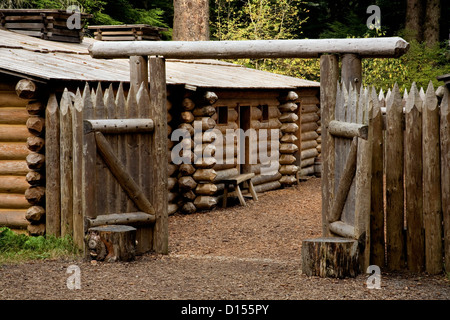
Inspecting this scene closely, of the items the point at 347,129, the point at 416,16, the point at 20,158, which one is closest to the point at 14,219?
the point at 20,158

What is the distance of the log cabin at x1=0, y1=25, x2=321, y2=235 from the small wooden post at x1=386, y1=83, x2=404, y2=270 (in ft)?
12.4

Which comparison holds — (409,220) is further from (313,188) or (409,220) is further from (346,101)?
(313,188)

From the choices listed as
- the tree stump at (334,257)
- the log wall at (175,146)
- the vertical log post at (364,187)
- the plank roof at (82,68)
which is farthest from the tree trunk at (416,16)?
the tree stump at (334,257)

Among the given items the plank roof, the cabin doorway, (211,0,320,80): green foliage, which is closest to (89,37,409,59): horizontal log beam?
the plank roof

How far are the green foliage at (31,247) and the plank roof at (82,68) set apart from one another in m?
Result: 2.41

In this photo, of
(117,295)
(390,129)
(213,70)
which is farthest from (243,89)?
(117,295)

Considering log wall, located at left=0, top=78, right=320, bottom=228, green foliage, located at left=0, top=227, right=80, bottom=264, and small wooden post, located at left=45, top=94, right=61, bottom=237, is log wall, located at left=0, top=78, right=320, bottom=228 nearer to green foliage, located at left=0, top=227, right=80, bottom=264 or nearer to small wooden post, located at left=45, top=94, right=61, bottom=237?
small wooden post, located at left=45, top=94, right=61, bottom=237

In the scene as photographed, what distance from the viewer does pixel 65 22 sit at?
16.2m

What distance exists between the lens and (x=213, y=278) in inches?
315

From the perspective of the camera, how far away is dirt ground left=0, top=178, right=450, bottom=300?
7.02 meters

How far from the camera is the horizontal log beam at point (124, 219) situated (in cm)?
898

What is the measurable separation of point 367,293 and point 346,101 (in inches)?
96.0

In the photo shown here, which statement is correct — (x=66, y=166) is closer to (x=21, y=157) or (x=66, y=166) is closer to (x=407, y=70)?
(x=21, y=157)

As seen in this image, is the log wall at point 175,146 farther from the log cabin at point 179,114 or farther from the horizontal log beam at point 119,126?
the horizontal log beam at point 119,126
